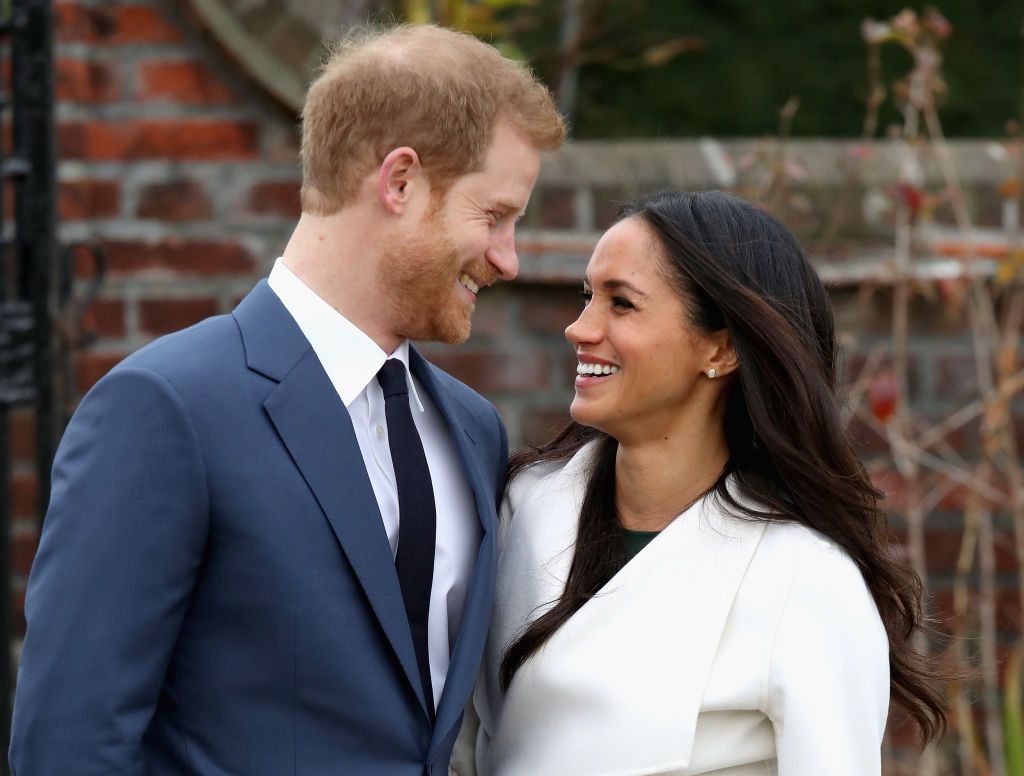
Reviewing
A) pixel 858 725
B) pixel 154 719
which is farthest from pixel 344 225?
pixel 858 725

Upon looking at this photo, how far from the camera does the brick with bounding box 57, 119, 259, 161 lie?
368 centimetres

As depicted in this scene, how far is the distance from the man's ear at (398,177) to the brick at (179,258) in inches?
59.0

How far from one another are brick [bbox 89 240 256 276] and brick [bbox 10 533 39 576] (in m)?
0.66

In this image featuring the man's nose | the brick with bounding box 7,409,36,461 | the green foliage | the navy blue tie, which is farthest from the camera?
the green foliage

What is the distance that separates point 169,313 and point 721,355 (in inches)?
64.2

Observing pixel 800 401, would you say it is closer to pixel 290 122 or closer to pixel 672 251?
pixel 672 251

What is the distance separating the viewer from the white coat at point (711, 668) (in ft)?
7.71

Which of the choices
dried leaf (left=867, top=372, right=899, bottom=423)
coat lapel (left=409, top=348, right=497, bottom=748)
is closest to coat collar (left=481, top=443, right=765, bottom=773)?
coat lapel (left=409, top=348, right=497, bottom=748)

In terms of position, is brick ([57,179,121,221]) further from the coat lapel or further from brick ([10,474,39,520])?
the coat lapel

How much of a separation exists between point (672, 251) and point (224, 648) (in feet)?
3.31

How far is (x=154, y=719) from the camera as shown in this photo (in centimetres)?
217

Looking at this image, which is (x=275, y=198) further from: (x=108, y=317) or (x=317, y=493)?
(x=317, y=493)

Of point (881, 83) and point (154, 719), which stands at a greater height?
point (881, 83)

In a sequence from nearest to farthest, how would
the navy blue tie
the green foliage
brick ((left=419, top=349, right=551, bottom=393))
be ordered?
the navy blue tie → brick ((left=419, top=349, right=551, bottom=393)) → the green foliage
